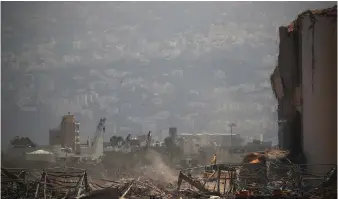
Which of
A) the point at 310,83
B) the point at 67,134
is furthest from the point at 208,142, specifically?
the point at 310,83

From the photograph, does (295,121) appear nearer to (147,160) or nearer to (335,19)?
(335,19)

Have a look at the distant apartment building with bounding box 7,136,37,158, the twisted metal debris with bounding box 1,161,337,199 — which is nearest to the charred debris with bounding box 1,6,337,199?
the twisted metal debris with bounding box 1,161,337,199

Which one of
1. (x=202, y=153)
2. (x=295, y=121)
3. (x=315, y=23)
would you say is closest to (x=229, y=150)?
(x=202, y=153)

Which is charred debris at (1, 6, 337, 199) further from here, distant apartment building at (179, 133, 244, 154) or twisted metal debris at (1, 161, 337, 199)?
distant apartment building at (179, 133, 244, 154)

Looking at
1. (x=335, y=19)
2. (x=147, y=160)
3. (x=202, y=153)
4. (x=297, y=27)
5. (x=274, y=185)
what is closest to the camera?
(x=274, y=185)

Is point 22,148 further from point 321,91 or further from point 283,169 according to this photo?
point 321,91

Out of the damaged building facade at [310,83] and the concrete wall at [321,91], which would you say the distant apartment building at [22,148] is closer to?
the damaged building facade at [310,83]
